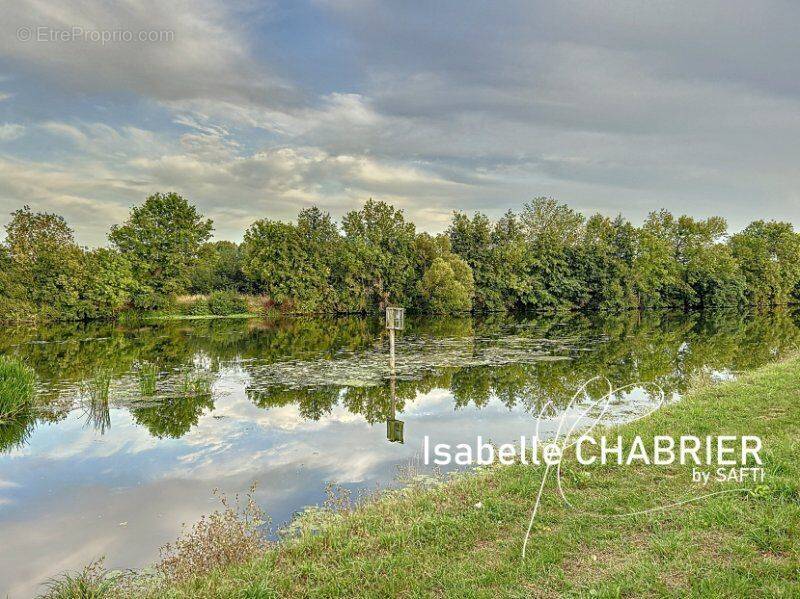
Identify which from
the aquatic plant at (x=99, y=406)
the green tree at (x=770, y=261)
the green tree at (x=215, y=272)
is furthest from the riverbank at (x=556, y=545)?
the green tree at (x=770, y=261)

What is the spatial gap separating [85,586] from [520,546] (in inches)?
161

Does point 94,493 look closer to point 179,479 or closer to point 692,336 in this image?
point 179,479

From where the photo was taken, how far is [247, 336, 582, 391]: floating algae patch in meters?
15.1

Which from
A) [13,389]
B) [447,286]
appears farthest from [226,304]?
[13,389]

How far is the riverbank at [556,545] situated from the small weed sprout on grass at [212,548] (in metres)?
0.34

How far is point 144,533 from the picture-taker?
6.31 m

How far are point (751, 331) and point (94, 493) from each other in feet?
113

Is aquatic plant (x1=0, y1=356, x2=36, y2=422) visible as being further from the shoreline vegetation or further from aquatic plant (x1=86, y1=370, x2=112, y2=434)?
the shoreline vegetation

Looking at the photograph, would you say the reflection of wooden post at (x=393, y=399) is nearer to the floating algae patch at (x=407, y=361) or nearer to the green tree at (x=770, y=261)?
the floating algae patch at (x=407, y=361)

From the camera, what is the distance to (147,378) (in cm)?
1491

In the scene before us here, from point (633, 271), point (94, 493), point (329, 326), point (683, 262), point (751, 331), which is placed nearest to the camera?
point (94, 493)

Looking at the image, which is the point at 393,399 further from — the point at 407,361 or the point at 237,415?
the point at 407,361

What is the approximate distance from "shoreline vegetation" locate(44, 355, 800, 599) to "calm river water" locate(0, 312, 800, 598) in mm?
1149

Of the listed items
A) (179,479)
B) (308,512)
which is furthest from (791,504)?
(179,479)
